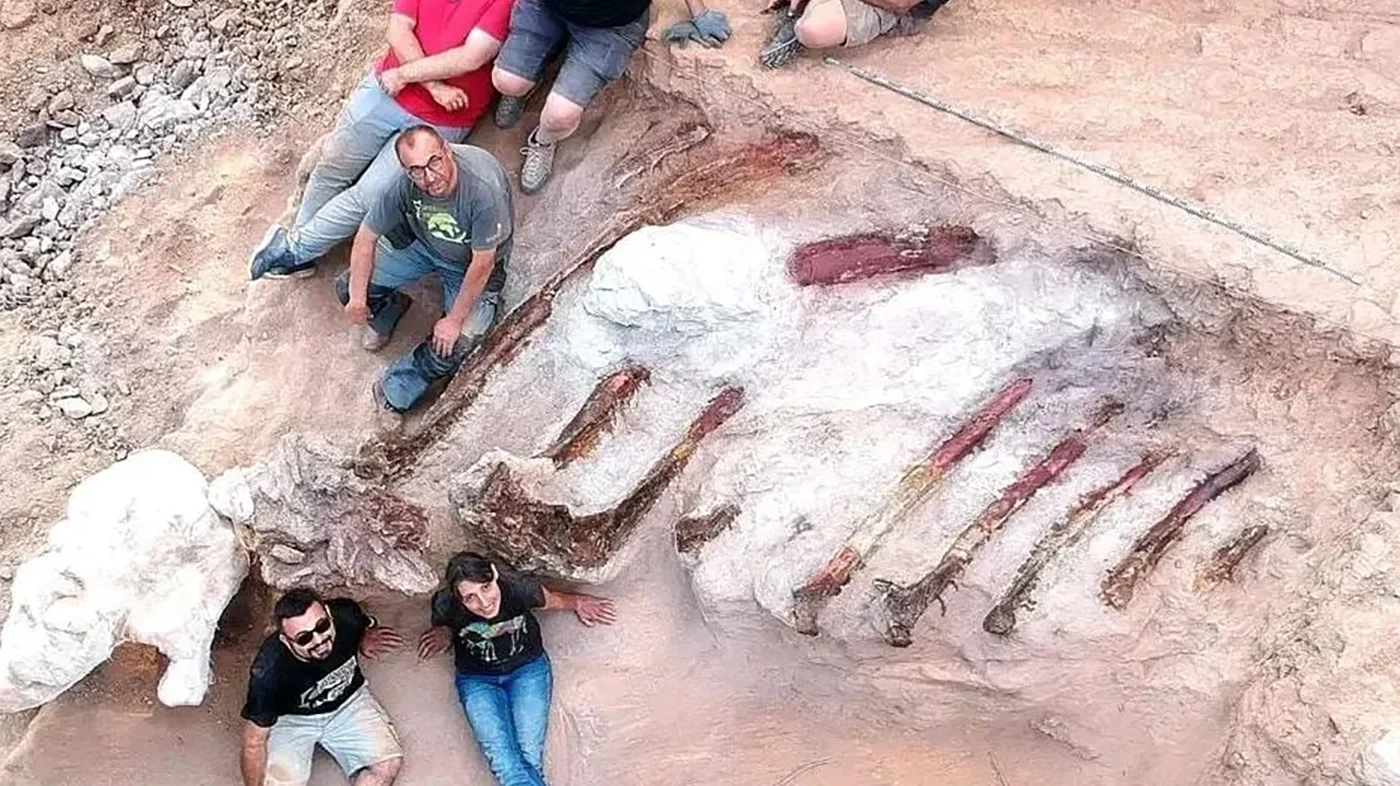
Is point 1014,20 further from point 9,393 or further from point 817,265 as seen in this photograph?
point 9,393

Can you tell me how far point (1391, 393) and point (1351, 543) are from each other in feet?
1.40

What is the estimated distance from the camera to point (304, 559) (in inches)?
150

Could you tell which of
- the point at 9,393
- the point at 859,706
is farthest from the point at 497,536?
the point at 9,393

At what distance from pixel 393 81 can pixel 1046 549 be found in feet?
7.35

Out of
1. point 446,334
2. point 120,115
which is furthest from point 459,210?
point 120,115

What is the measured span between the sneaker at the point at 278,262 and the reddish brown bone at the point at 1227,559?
2.76 meters

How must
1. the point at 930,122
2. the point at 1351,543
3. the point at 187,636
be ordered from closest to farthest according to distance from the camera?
the point at 1351,543 < the point at 187,636 < the point at 930,122

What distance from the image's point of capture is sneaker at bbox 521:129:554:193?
4.25 metres

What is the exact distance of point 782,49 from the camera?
419 centimetres

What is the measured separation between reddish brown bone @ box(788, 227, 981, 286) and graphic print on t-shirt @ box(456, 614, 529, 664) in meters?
1.23

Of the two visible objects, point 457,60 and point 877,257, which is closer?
point 877,257

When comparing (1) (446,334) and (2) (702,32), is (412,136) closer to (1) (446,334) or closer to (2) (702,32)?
(1) (446,334)

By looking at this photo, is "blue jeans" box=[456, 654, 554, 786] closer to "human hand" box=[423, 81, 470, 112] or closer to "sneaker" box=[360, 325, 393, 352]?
"sneaker" box=[360, 325, 393, 352]

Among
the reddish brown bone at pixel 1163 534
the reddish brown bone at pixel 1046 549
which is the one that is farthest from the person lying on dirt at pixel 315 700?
the reddish brown bone at pixel 1163 534
